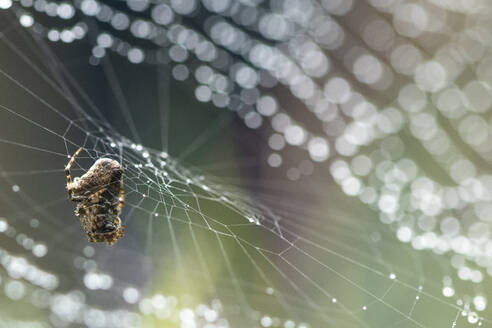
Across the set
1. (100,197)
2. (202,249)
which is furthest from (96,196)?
(202,249)

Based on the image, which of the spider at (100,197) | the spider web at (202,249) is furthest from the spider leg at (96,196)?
the spider web at (202,249)

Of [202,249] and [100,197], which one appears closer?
[100,197]

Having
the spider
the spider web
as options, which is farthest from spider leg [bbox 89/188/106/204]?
the spider web

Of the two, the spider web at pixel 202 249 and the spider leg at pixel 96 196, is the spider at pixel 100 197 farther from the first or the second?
the spider web at pixel 202 249

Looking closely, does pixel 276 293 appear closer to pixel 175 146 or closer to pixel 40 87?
pixel 175 146

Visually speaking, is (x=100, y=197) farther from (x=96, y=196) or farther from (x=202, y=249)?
(x=202, y=249)
